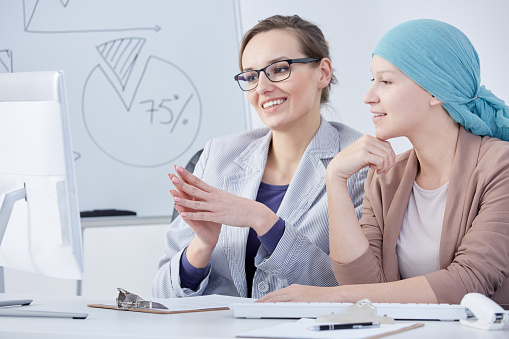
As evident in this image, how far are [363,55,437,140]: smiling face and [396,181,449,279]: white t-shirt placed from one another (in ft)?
0.58

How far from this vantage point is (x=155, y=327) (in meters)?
1.00

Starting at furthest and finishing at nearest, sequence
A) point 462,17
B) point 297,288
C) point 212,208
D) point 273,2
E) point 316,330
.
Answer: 1. point 273,2
2. point 462,17
3. point 212,208
4. point 297,288
5. point 316,330

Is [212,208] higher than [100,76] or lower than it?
lower

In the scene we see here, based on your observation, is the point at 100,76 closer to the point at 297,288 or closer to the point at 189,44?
the point at 189,44

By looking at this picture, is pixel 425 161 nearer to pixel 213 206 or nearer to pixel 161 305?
pixel 213 206

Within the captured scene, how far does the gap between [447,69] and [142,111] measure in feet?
6.01

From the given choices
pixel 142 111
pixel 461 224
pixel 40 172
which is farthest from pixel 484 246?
pixel 142 111

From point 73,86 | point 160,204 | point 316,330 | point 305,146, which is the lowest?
point 160,204

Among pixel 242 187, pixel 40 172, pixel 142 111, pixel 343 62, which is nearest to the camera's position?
pixel 40 172

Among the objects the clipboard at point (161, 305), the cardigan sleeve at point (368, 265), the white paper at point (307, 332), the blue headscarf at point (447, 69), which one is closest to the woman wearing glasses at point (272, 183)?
the cardigan sleeve at point (368, 265)

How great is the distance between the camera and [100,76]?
10.2 feet

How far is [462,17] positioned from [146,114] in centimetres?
154

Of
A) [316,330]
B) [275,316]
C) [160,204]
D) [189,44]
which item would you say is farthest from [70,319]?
[189,44]

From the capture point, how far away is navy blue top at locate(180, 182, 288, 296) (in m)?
1.73
